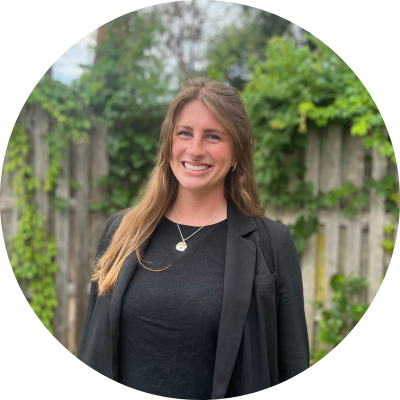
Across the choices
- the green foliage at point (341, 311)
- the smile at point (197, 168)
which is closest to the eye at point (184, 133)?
the smile at point (197, 168)

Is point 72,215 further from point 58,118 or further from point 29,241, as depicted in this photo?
point 58,118

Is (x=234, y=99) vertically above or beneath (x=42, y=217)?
above

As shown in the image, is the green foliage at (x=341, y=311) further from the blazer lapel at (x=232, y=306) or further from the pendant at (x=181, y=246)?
the pendant at (x=181, y=246)

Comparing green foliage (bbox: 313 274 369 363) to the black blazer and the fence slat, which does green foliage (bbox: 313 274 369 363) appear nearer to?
the black blazer

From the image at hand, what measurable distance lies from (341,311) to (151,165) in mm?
2294

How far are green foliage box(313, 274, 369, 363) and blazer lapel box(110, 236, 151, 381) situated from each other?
2.17 metres

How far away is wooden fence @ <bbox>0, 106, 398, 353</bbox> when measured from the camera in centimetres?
332

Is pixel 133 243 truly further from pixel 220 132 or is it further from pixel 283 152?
pixel 283 152

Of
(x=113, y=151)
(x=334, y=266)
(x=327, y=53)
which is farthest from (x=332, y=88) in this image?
(x=113, y=151)

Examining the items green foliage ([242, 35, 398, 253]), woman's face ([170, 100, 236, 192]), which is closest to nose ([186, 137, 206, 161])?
woman's face ([170, 100, 236, 192])

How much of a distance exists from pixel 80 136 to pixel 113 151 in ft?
1.15

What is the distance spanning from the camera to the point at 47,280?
3809 millimetres

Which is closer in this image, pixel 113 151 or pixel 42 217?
pixel 42 217

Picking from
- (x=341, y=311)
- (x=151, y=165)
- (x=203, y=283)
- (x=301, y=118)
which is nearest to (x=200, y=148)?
(x=203, y=283)
